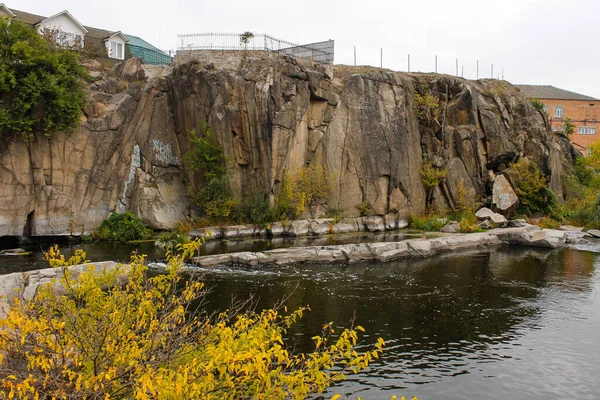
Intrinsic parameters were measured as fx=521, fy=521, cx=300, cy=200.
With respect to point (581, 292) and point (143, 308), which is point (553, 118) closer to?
point (581, 292)

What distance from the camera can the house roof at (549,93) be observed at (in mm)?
72250

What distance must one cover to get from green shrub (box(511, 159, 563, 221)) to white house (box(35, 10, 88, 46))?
122 feet

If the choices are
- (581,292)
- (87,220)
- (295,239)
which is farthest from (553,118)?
(87,220)

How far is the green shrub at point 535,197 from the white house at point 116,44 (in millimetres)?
35910

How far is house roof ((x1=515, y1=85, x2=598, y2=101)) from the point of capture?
7225cm

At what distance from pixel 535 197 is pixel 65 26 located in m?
Answer: 41.6

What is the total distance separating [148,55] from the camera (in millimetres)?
46562

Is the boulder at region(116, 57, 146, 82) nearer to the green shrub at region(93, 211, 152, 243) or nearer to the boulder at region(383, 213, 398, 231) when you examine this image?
the green shrub at region(93, 211, 152, 243)

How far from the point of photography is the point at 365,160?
4009cm

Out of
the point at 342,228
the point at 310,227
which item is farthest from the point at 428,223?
the point at 310,227

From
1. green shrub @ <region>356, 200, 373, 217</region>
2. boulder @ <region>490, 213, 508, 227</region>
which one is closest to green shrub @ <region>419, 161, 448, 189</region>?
boulder @ <region>490, 213, 508, 227</region>

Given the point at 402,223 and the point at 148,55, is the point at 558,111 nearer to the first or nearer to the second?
the point at 402,223

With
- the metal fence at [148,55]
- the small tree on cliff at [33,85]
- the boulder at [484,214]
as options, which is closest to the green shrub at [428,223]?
the boulder at [484,214]

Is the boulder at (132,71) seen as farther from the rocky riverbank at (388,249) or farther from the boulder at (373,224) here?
the boulder at (373,224)
